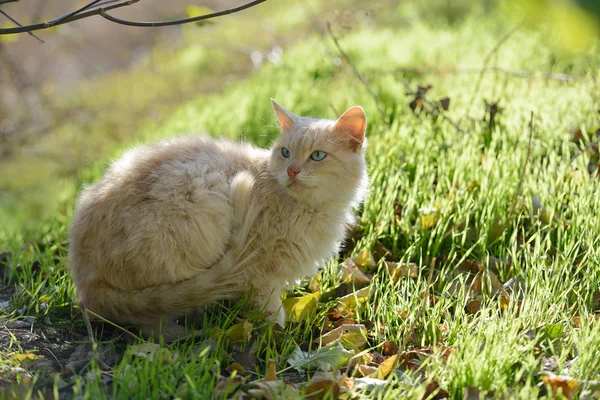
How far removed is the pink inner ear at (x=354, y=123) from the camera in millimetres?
2689

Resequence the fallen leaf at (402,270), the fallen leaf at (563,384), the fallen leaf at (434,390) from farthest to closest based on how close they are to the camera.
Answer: the fallen leaf at (402,270), the fallen leaf at (434,390), the fallen leaf at (563,384)

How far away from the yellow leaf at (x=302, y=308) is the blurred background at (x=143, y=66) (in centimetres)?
228

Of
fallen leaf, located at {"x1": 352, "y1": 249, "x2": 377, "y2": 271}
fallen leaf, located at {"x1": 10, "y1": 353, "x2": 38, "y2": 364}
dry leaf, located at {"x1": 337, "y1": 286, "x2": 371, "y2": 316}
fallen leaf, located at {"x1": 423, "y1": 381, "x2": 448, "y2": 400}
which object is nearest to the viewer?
fallen leaf, located at {"x1": 423, "y1": 381, "x2": 448, "y2": 400}

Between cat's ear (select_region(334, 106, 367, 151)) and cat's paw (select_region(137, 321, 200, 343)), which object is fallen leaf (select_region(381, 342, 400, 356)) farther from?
cat's ear (select_region(334, 106, 367, 151))

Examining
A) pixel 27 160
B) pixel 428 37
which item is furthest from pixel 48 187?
pixel 428 37

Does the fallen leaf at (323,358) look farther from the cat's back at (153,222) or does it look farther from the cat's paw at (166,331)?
the cat's back at (153,222)

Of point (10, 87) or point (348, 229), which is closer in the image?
point (348, 229)

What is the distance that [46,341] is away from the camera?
245 cm

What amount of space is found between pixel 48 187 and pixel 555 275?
523 cm

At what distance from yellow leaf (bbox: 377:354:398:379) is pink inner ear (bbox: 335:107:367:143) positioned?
1017 millimetres

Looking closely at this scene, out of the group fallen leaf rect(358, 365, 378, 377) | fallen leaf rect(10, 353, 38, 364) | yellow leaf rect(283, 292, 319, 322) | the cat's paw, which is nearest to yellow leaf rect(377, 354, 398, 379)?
fallen leaf rect(358, 365, 378, 377)

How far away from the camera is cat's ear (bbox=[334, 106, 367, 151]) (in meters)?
2.70

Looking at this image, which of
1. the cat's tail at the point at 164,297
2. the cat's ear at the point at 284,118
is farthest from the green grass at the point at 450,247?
the cat's ear at the point at 284,118

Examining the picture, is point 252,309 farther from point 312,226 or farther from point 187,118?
point 187,118
